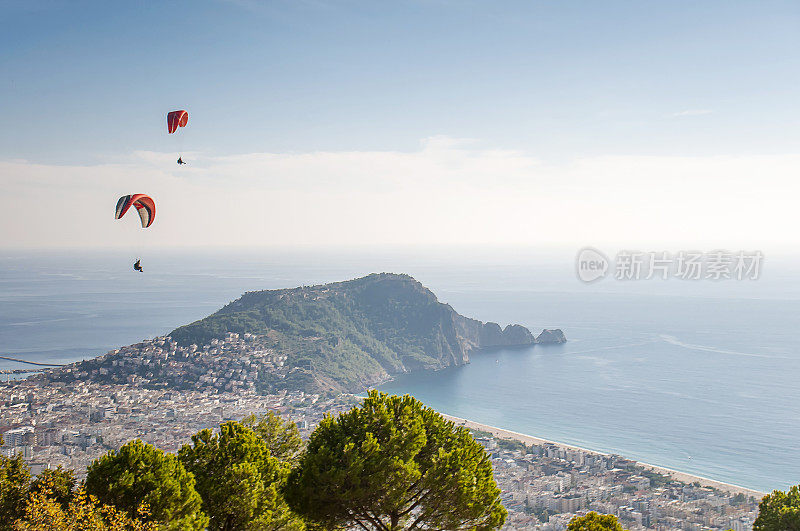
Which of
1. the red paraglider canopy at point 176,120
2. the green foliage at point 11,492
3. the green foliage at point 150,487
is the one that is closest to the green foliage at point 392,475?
the green foliage at point 150,487

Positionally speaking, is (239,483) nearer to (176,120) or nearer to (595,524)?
(595,524)

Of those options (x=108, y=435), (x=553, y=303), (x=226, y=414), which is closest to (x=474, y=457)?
(x=108, y=435)

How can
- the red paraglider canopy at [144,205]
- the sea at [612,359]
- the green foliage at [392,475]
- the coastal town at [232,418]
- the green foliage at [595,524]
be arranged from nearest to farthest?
the green foliage at [392,475], the green foliage at [595,524], the red paraglider canopy at [144,205], the coastal town at [232,418], the sea at [612,359]

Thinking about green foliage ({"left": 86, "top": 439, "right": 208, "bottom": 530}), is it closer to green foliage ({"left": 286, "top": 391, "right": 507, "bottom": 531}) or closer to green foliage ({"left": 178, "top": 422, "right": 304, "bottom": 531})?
green foliage ({"left": 178, "top": 422, "right": 304, "bottom": 531})

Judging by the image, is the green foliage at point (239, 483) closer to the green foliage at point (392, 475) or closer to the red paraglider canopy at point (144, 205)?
the green foliage at point (392, 475)

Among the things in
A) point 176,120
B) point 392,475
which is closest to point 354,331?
point 176,120

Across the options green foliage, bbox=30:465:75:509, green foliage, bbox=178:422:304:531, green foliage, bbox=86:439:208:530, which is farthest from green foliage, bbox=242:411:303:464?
green foliage, bbox=30:465:75:509
